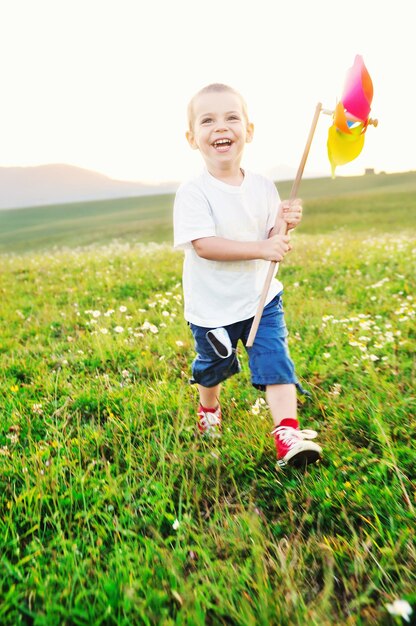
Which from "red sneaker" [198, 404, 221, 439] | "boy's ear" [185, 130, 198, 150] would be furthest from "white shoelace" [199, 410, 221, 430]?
"boy's ear" [185, 130, 198, 150]

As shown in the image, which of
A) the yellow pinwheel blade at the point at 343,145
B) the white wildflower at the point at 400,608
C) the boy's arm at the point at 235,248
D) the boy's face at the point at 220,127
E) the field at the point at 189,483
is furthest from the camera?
the boy's face at the point at 220,127

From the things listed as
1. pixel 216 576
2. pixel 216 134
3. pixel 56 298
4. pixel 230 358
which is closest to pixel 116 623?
pixel 216 576

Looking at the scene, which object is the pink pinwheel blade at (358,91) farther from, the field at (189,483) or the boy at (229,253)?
the field at (189,483)

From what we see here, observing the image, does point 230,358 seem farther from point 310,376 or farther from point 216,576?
point 216,576

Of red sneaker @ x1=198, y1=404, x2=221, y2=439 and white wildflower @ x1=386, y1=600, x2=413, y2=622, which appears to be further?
red sneaker @ x1=198, y1=404, x2=221, y2=439

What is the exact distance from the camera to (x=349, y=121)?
105 inches

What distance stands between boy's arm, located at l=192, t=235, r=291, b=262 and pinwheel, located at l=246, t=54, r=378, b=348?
10 cm

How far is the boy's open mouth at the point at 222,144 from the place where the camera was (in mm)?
2984

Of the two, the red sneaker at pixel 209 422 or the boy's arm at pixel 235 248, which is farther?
the red sneaker at pixel 209 422

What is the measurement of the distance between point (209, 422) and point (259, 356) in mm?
515

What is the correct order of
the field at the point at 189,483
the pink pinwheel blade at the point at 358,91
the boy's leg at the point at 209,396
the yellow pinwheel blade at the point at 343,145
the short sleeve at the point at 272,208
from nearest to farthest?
1. the field at the point at 189,483
2. the pink pinwheel blade at the point at 358,91
3. the yellow pinwheel blade at the point at 343,145
4. the short sleeve at the point at 272,208
5. the boy's leg at the point at 209,396

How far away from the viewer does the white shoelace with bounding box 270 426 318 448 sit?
277 centimetres

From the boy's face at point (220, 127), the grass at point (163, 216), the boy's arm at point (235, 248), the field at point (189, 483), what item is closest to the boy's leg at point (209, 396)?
the field at point (189, 483)

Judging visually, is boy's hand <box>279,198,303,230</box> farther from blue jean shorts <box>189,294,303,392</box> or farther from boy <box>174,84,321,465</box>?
blue jean shorts <box>189,294,303,392</box>
